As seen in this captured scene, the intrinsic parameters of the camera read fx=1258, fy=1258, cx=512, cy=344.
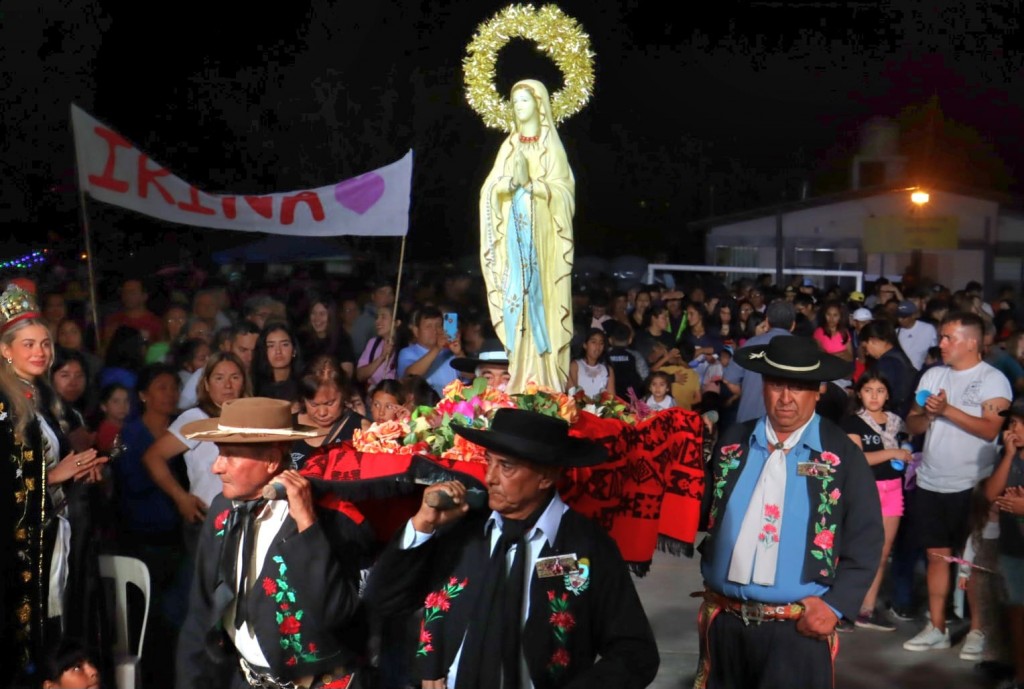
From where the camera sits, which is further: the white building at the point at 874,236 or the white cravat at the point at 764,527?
the white building at the point at 874,236

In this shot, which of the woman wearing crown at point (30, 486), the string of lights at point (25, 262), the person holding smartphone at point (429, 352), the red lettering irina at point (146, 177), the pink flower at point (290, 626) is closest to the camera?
the pink flower at point (290, 626)

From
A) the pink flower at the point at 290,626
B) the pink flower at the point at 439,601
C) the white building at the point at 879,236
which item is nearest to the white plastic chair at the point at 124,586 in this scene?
the pink flower at the point at 290,626

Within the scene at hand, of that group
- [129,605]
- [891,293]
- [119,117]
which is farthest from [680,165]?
[129,605]

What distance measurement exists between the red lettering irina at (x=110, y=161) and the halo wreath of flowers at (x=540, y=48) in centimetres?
287

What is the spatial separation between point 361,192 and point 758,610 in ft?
19.1

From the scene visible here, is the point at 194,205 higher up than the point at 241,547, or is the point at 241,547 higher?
the point at 194,205

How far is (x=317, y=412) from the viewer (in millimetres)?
6266

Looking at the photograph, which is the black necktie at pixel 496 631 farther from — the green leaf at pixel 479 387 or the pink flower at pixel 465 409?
the green leaf at pixel 479 387

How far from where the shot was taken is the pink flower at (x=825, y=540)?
14.7 feet

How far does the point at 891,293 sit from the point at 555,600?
1257cm

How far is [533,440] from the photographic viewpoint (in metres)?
3.52

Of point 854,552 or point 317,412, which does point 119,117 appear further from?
point 854,552

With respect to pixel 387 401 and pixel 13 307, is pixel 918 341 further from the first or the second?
pixel 13 307

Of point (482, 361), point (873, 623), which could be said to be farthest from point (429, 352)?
point (873, 623)
